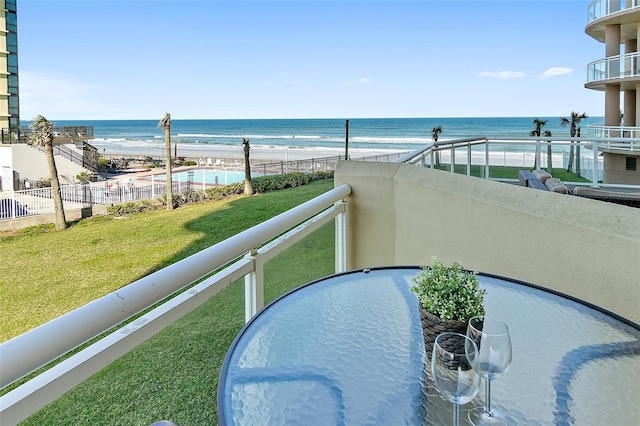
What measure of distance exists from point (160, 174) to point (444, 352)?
2331cm

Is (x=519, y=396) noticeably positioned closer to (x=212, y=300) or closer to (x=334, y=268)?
(x=212, y=300)

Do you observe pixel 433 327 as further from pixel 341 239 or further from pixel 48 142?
pixel 48 142

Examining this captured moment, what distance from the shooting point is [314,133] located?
36250 millimetres

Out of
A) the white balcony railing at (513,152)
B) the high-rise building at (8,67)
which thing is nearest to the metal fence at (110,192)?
the high-rise building at (8,67)

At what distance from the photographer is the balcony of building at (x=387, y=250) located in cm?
63

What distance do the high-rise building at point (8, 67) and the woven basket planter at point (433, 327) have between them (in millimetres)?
22855

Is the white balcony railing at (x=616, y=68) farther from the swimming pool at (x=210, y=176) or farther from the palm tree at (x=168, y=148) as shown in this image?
the swimming pool at (x=210, y=176)

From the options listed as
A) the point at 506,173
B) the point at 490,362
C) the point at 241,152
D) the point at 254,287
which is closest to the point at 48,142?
the point at 506,173

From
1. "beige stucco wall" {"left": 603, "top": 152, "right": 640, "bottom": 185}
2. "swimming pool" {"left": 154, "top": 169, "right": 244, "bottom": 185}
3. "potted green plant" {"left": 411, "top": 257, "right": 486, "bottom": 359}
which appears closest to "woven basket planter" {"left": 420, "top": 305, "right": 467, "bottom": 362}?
"potted green plant" {"left": 411, "top": 257, "right": 486, "bottom": 359}

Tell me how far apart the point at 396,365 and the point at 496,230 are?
1.11m

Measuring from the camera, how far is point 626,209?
4.58 ft

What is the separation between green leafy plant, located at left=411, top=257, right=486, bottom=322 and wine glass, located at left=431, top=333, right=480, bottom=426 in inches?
6.0

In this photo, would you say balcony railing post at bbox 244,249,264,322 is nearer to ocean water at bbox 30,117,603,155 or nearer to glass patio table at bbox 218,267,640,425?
glass patio table at bbox 218,267,640,425

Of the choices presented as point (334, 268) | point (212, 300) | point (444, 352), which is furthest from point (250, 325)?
point (334, 268)
